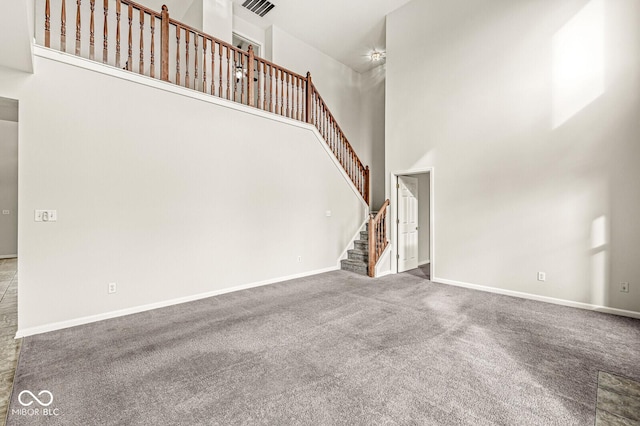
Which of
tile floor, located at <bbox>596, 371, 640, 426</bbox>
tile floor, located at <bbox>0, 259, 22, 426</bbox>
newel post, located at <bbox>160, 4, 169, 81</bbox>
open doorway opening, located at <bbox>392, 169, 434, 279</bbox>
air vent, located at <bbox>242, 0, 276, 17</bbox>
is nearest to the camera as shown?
tile floor, located at <bbox>596, 371, 640, 426</bbox>

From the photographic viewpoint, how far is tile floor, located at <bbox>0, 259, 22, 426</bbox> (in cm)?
218

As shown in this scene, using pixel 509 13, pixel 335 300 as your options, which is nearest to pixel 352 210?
pixel 335 300

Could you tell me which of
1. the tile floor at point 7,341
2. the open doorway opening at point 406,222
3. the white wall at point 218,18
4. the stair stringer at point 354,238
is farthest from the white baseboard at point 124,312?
the white wall at point 218,18

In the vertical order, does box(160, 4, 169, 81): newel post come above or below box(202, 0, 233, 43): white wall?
below

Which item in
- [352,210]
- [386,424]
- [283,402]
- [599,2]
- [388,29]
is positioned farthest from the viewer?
[352,210]

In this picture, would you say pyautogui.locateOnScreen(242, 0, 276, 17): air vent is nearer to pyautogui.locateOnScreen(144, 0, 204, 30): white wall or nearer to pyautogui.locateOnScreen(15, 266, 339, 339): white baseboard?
pyautogui.locateOnScreen(144, 0, 204, 30): white wall

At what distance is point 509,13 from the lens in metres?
4.62

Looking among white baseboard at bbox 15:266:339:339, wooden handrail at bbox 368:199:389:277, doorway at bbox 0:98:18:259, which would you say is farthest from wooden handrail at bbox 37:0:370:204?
doorway at bbox 0:98:18:259

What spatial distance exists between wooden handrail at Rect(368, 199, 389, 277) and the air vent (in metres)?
4.54

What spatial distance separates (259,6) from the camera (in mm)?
6020

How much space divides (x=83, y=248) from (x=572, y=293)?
6199 mm

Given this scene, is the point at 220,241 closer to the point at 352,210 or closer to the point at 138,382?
the point at 138,382

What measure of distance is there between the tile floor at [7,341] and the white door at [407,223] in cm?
558

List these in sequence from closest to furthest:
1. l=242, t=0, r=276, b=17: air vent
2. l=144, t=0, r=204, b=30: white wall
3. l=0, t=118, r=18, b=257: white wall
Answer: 1. l=144, t=0, r=204, b=30: white wall
2. l=242, t=0, r=276, b=17: air vent
3. l=0, t=118, r=18, b=257: white wall
